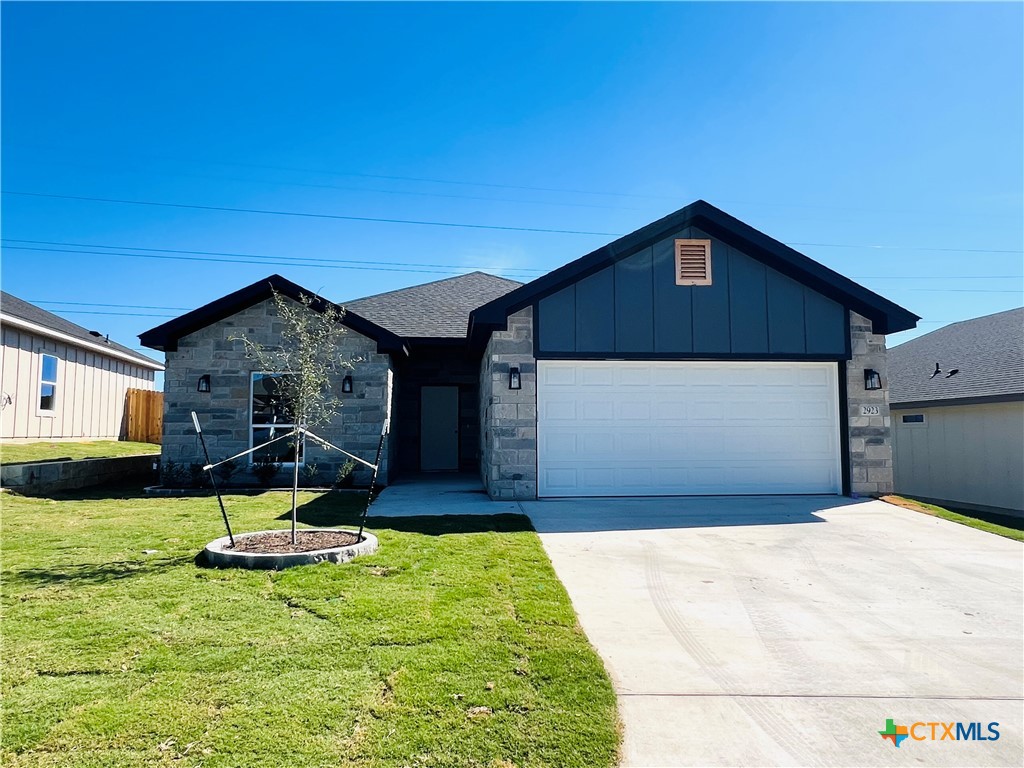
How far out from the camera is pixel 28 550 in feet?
18.9

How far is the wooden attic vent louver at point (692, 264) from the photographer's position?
9773mm

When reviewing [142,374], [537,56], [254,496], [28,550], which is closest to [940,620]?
[28,550]

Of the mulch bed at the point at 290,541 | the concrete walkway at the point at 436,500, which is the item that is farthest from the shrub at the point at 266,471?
the mulch bed at the point at 290,541

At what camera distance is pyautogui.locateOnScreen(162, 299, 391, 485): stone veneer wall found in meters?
11.0

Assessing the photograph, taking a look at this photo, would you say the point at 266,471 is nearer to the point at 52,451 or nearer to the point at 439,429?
the point at 439,429

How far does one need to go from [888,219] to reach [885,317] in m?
15.8

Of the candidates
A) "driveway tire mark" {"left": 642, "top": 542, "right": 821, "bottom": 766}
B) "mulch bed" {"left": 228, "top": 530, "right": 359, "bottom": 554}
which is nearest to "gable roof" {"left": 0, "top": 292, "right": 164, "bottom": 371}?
"mulch bed" {"left": 228, "top": 530, "right": 359, "bottom": 554}

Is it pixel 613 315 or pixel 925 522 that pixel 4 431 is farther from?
pixel 925 522

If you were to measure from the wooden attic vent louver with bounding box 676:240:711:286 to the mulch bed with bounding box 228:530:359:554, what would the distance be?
272 inches

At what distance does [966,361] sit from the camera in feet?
47.1

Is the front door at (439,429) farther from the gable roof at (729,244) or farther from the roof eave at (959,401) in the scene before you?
the roof eave at (959,401)

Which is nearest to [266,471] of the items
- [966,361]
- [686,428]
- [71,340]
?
[686,428]

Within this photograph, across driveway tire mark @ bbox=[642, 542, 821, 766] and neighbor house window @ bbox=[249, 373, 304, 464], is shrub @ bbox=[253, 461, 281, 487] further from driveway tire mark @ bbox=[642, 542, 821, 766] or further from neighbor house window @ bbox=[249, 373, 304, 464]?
driveway tire mark @ bbox=[642, 542, 821, 766]

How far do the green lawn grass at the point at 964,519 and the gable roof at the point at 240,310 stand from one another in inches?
368
